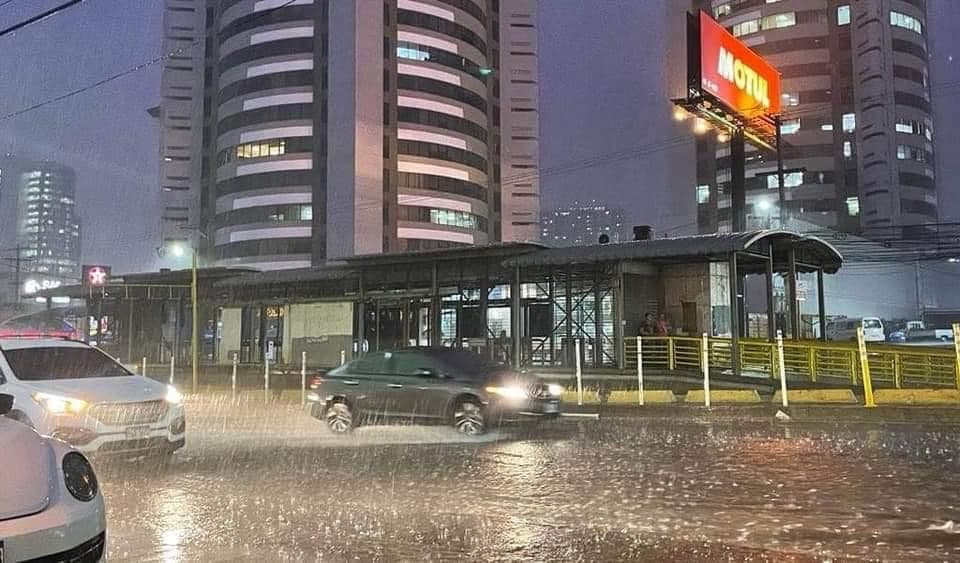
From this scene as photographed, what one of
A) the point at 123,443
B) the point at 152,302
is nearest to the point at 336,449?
the point at 123,443

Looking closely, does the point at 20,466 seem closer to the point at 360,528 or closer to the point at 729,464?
the point at 360,528

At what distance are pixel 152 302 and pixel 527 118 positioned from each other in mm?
68465

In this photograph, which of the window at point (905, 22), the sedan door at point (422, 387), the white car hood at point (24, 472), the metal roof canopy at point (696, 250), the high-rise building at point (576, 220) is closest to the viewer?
the white car hood at point (24, 472)

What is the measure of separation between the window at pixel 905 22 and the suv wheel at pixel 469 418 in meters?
97.8

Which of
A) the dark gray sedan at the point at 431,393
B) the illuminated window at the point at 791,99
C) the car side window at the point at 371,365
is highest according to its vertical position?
the illuminated window at the point at 791,99

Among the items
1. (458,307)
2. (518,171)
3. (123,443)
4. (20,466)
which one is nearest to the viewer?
(20,466)

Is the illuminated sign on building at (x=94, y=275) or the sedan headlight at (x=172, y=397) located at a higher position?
the illuminated sign on building at (x=94, y=275)

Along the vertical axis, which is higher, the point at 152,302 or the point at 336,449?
the point at 152,302

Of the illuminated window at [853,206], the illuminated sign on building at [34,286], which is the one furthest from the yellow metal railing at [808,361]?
the illuminated window at [853,206]

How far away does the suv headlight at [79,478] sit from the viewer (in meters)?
4.11

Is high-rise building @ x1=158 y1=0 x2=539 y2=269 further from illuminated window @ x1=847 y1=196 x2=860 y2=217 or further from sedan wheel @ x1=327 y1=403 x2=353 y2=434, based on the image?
sedan wheel @ x1=327 y1=403 x2=353 y2=434

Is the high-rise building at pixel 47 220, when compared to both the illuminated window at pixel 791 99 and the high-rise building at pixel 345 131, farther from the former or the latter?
the illuminated window at pixel 791 99

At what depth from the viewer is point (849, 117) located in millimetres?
91812

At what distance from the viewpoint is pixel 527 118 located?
102938 mm
